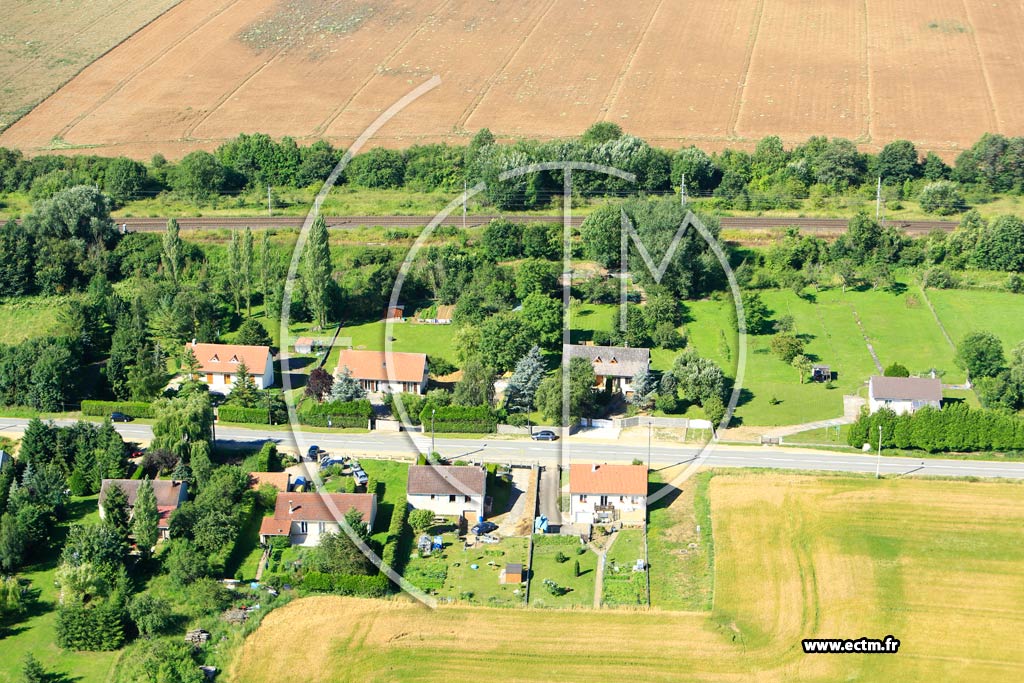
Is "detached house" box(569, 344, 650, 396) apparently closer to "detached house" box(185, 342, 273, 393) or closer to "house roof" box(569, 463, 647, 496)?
"house roof" box(569, 463, 647, 496)

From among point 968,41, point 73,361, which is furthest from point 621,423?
point 968,41

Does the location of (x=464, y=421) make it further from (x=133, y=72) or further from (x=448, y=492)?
(x=133, y=72)

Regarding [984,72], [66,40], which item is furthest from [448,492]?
[66,40]

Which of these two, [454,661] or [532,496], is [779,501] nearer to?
[532,496]

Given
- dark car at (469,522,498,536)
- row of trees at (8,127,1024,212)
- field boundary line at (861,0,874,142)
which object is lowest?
dark car at (469,522,498,536)

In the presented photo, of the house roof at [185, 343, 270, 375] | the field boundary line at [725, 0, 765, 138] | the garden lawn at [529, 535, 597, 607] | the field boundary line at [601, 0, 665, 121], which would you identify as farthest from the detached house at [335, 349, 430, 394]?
the field boundary line at [725, 0, 765, 138]
